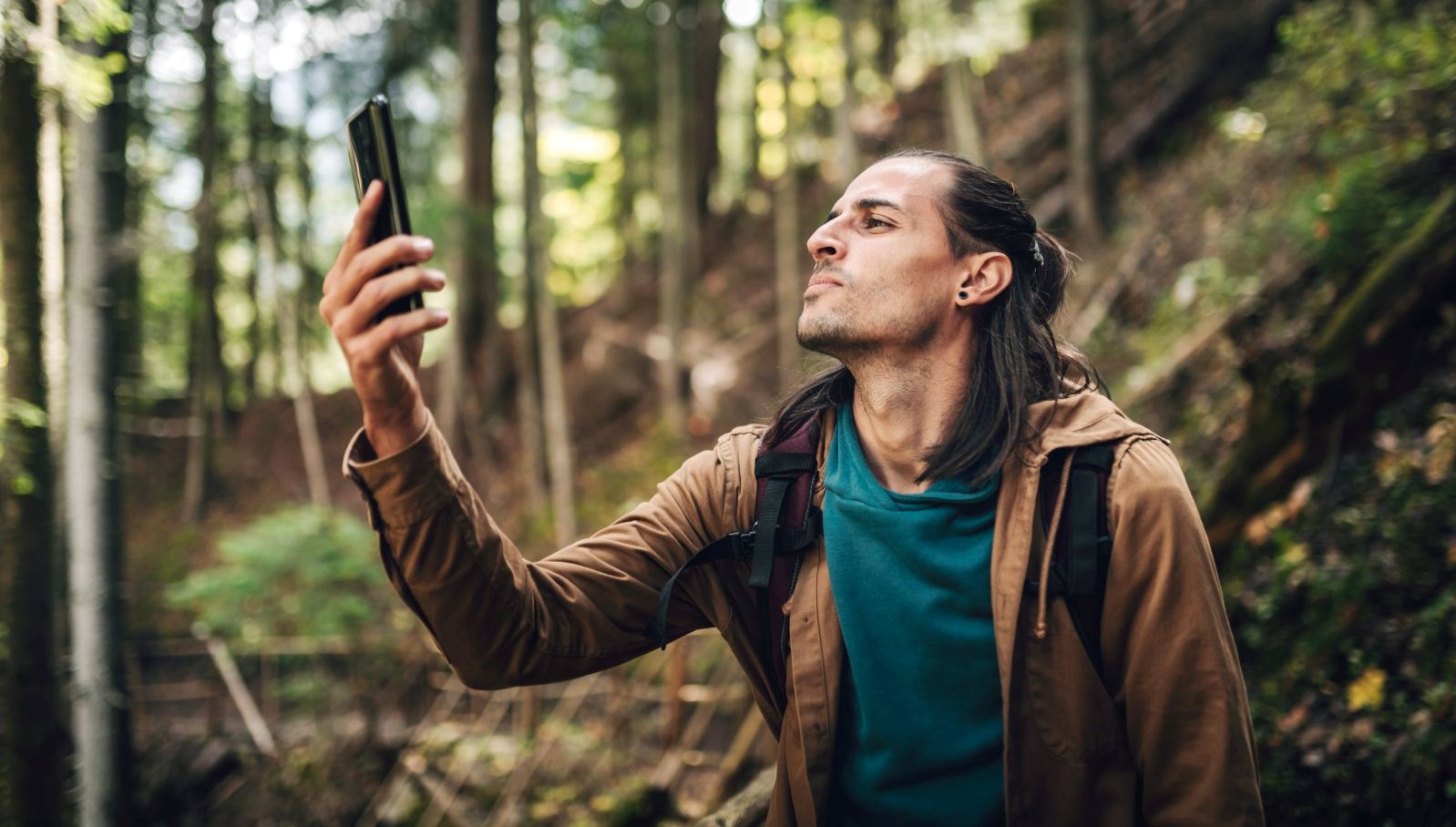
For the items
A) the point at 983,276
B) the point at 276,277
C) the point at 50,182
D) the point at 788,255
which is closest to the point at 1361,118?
the point at 788,255

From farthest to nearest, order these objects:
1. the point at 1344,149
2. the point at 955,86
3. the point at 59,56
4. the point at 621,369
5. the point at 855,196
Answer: the point at 621,369 → the point at 955,86 → the point at 1344,149 → the point at 59,56 → the point at 855,196

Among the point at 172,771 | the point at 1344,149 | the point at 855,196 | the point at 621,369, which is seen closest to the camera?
the point at 855,196

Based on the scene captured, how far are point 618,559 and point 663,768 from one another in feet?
20.2

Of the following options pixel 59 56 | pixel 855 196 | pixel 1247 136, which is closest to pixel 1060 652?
pixel 855 196

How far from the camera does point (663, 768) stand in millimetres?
7930

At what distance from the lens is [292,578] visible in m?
11.2

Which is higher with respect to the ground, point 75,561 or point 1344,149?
point 1344,149

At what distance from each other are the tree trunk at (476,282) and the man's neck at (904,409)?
13.1 metres

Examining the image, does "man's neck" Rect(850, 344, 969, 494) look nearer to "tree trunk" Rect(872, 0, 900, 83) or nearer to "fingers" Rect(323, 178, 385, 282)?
"fingers" Rect(323, 178, 385, 282)

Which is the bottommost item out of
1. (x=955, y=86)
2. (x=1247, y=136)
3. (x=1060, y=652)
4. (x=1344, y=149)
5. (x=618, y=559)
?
(x=1060, y=652)

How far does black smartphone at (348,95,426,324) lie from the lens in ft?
5.50

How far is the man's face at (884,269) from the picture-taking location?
8.48 ft

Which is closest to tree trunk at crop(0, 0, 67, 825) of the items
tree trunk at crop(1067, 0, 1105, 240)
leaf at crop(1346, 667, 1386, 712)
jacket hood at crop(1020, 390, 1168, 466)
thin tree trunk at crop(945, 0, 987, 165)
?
jacket hood at crop(1020, 390, 1168, 466)

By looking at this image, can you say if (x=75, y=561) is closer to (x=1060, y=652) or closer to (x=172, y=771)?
(x=172, y=771)
